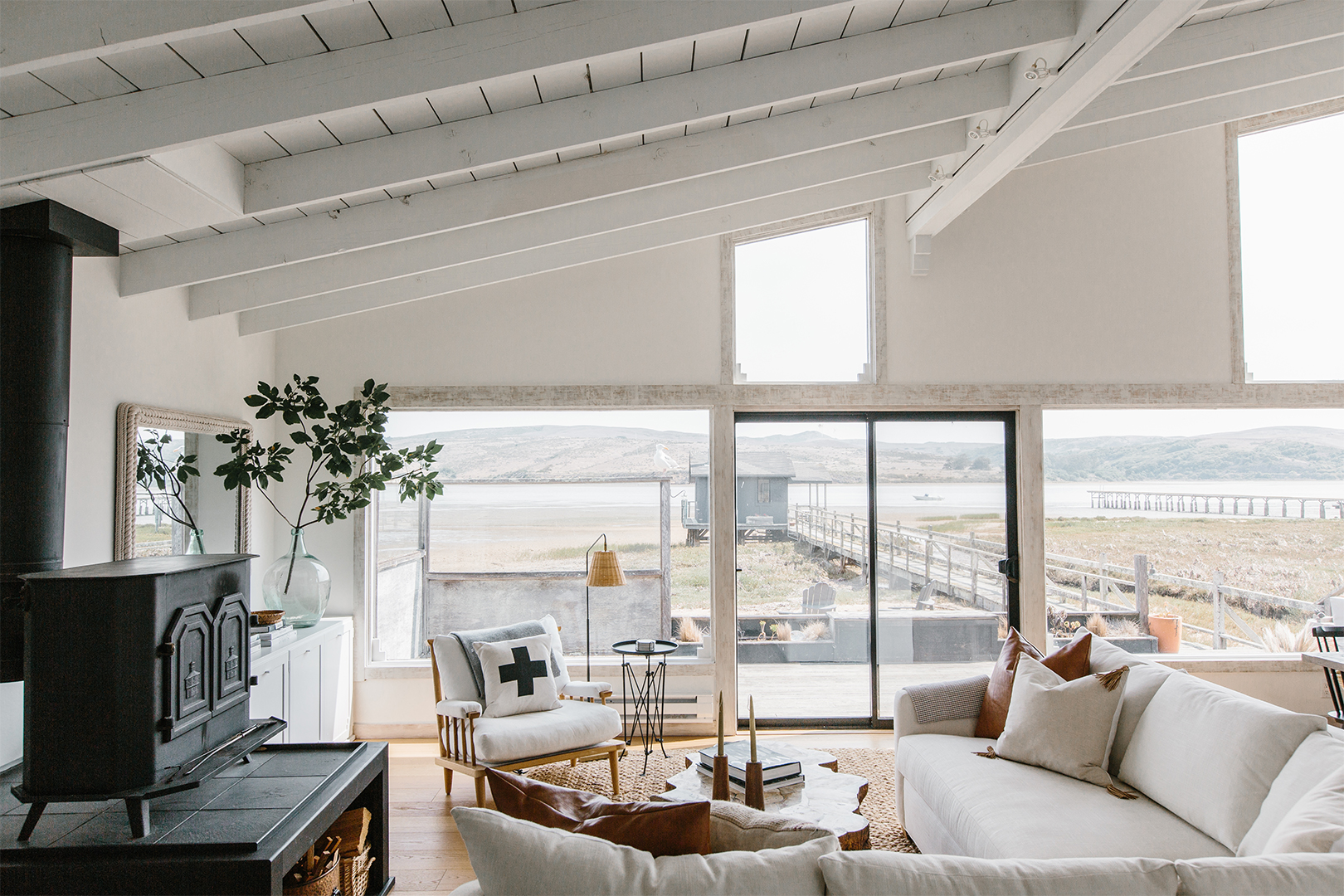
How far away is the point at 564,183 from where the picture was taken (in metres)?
3.44

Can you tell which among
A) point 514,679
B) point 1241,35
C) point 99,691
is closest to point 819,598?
point 514,679

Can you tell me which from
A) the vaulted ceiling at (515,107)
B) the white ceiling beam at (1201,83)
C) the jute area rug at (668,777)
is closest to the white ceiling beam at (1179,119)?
the vaulted ceiling at (515,107)

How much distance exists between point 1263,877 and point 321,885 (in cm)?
259

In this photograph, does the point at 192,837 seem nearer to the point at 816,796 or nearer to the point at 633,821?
the point at 633,821

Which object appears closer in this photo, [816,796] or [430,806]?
[816,796]

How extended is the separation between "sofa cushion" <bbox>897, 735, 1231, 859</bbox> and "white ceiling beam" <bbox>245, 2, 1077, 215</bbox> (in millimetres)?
2468

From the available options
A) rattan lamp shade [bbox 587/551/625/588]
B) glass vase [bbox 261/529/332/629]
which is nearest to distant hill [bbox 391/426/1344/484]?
rattan lamp shade [bbox 587/551/625/588]

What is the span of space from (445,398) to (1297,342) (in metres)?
5.37

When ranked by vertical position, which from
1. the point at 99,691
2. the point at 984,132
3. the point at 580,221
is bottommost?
the point at 99,691

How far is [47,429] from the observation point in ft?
8.55

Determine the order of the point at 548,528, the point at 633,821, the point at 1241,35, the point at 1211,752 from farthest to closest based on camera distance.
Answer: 1. the point at 548,528
2. the point at 1241,35
3. the point at 1211,752
4. the point at 633,821

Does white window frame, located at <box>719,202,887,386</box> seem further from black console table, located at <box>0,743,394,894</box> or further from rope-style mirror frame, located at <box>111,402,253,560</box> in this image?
black console table, located at <box>0,743,394,894</box>

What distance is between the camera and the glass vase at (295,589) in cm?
428

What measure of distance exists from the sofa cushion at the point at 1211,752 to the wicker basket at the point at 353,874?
2.72 metres
